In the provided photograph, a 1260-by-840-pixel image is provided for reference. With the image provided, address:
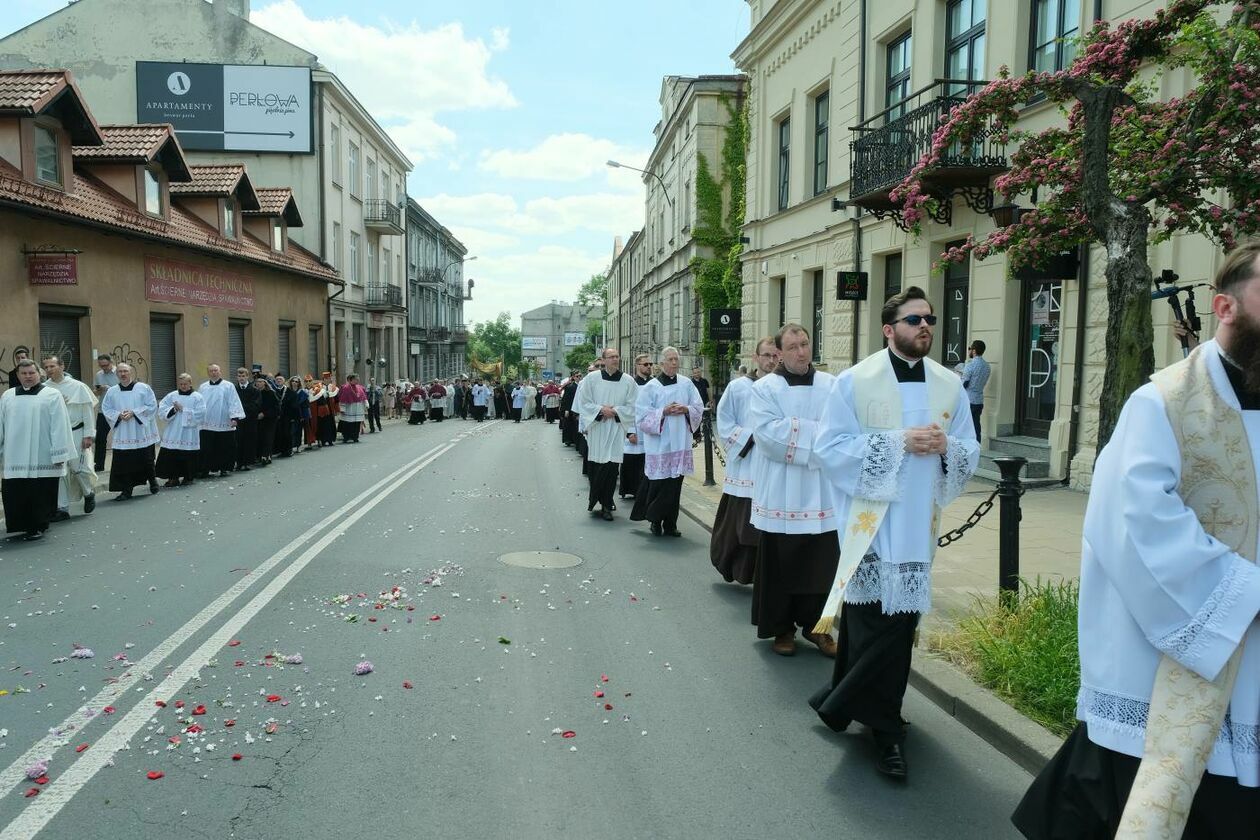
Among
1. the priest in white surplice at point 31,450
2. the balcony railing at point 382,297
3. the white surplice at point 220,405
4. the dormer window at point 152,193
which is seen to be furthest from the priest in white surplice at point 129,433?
the balcony railing at point 382,297

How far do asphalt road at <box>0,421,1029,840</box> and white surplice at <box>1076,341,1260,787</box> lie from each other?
1.46 m

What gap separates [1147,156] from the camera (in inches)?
266

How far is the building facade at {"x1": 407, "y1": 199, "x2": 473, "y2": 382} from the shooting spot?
56875 mm

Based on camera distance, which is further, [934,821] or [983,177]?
[983,177]

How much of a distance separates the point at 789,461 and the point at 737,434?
4.88 ft

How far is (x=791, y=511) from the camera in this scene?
607cm

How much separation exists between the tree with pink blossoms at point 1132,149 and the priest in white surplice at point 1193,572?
2.96m

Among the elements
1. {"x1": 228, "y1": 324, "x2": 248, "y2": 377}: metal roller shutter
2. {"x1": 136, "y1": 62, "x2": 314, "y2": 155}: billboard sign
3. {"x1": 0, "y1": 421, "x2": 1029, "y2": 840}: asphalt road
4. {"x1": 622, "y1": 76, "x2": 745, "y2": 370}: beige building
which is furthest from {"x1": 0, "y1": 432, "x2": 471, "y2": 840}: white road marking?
{"x1": 136, "y1": 62, "x2": 314, "y2": 155}: billboard sign

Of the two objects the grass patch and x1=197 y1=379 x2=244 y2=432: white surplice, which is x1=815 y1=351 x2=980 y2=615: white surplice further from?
x1=197 y1=379 x2=244 y2=432: white surplice

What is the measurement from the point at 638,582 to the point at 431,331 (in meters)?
56.3

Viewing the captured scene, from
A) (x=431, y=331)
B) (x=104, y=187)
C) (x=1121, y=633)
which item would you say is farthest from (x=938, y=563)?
A: (x=431, y=331)

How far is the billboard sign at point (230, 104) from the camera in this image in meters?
33.8

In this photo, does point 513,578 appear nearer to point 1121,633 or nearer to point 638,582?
point 638,582

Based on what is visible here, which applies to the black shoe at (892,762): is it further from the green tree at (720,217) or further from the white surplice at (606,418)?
the green tree at (720,217)
